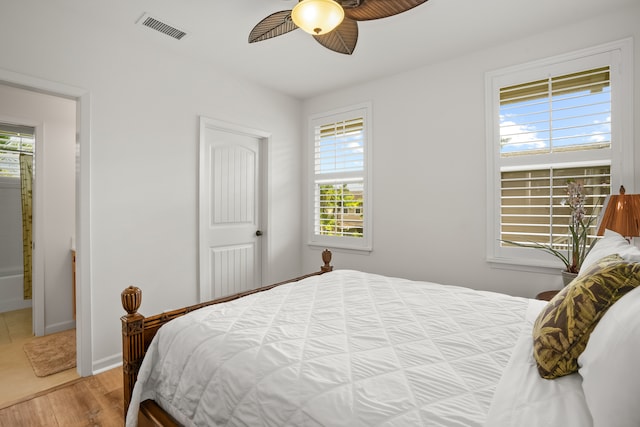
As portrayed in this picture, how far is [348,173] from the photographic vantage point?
12.3ft

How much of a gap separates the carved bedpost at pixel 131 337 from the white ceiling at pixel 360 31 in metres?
1.93

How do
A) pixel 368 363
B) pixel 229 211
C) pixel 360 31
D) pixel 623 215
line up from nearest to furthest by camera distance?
pixel 368 363, pixel 623 215, pixel 360 31, pixel 229 211

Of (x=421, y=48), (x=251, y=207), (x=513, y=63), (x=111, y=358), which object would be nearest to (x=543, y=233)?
(x=513, y=63)

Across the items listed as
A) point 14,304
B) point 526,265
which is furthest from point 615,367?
point 14,304

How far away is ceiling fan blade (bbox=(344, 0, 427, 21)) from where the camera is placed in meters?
1.67

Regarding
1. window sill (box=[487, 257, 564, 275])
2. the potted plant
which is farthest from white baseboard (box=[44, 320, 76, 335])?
the potted plant

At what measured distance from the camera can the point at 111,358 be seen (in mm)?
2521

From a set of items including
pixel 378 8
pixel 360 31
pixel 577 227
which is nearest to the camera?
pixel 378 8

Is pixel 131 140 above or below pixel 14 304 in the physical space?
above

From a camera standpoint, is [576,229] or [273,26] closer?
[273,26]

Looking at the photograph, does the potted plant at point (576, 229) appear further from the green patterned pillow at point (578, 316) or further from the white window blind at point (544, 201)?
the green patterned pillow at point (578, 316)

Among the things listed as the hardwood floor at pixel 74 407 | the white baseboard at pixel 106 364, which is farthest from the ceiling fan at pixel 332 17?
the white baseboard at pixel 106 364

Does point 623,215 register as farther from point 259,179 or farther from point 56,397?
point 56,397

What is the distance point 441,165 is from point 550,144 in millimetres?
842
